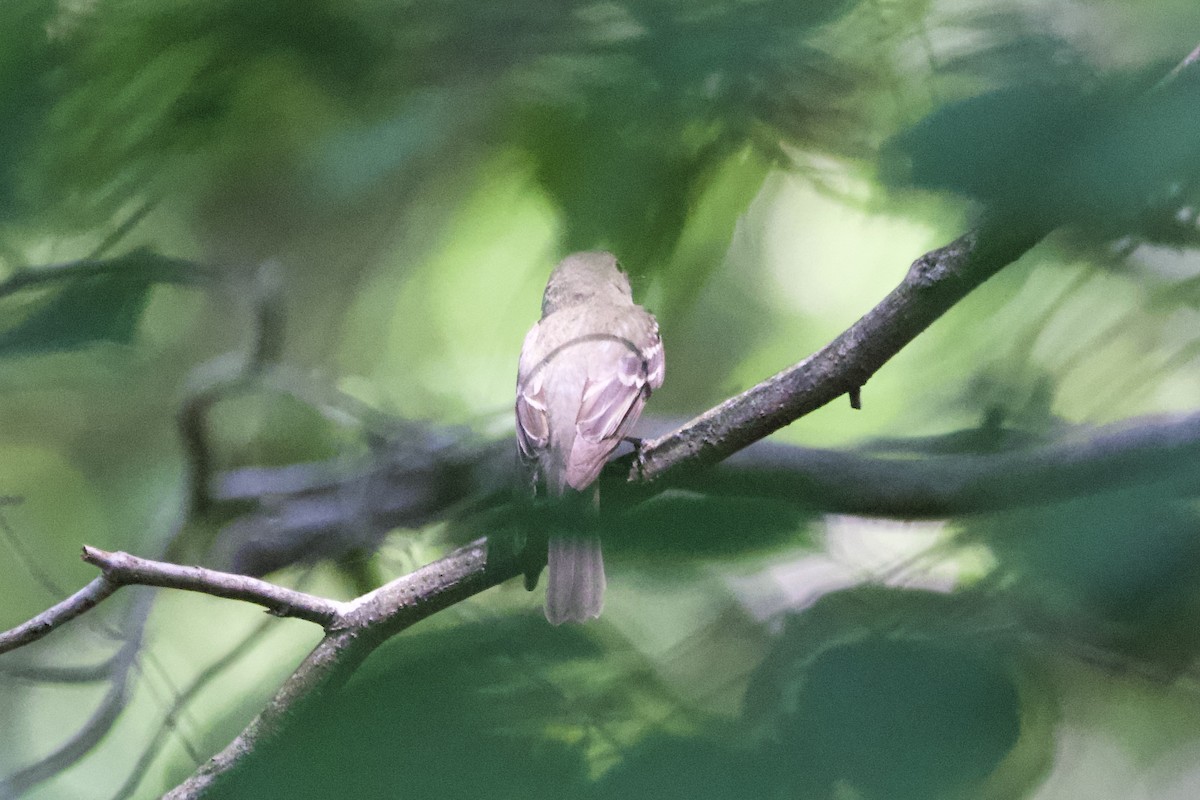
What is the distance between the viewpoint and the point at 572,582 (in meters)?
0.31

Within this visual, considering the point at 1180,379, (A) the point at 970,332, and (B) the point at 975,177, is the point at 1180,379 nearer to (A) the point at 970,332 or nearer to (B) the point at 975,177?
(A) the point at 970,332

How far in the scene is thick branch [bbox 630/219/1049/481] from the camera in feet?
1.30

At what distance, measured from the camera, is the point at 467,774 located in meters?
0.15

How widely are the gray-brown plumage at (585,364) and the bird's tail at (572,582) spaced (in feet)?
0.62

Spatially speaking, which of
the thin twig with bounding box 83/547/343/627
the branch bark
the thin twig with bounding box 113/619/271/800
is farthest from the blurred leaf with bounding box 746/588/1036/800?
the thin twig with bounding box 113/619/271/800

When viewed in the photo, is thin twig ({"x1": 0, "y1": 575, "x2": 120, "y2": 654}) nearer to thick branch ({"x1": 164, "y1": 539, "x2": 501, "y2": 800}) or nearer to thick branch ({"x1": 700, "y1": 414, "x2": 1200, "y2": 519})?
thick branch ({"x1": 164, "y1": 539, "x2": 501, "y2": 800})

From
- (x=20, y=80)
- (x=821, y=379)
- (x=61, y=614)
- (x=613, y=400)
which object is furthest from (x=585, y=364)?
(x=20, y=80)

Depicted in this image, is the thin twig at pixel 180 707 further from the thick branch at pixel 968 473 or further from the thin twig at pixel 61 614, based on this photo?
the thick branch at pixel 968 473

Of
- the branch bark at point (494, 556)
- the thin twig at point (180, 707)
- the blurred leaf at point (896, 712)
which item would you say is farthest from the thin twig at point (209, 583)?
the blurred leaf at point (896, 712)

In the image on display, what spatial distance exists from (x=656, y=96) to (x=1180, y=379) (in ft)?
1.29

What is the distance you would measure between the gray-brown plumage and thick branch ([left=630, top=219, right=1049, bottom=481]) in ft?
0.17

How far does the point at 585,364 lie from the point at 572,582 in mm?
365

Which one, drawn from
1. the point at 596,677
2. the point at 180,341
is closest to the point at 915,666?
the point at 596,677

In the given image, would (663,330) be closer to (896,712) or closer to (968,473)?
(968,473)
